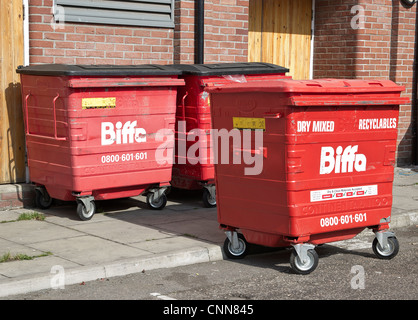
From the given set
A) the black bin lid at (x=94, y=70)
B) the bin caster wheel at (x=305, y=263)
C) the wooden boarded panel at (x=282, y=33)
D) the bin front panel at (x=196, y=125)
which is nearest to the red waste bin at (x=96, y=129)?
the black bin lid at (x=94, y=70)

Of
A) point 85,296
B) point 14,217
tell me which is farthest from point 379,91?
point 14,217

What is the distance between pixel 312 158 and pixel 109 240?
2186 millimetres

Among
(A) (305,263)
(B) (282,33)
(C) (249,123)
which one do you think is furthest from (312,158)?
(B) (282,33)

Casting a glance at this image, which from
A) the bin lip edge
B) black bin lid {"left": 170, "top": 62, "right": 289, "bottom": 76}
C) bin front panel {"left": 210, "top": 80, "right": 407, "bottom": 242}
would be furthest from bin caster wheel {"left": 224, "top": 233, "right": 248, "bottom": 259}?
black bin lid {"left": 170, "top": 62, "right": 289, "bottom": 76}

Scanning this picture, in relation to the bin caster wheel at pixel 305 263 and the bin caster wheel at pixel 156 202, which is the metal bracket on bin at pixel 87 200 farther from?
the bin caster wheel at pixel 305 263

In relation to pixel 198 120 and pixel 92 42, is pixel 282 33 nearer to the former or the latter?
pixel 92 42

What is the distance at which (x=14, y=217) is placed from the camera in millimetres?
8219

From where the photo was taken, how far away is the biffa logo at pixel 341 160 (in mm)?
6389

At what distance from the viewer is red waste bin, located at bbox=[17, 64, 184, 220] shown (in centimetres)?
788

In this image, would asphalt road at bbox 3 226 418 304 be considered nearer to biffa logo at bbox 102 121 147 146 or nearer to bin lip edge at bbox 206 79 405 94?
bin lip edge at bbox 206 79 405 94

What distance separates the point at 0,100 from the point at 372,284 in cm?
485

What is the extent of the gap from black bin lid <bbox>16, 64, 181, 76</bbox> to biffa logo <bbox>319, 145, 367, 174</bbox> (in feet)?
8.97

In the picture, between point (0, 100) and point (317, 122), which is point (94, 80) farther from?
point (317, 122)
